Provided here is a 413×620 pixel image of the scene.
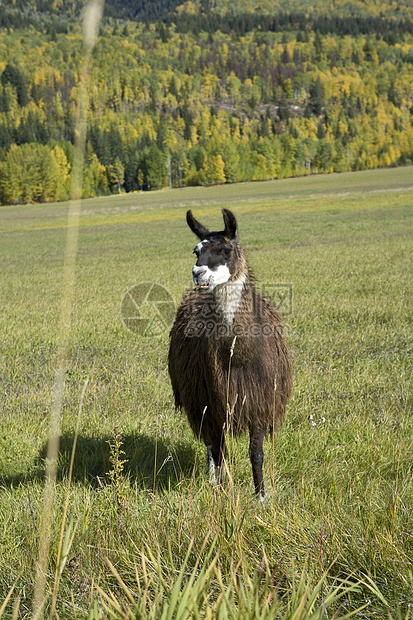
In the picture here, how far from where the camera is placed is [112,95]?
191250 millimetres

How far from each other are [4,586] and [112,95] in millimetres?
211561

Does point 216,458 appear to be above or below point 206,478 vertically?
above

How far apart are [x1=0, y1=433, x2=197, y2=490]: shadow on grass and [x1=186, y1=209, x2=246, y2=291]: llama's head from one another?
1504 mm

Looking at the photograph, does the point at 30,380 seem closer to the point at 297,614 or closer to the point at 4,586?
the point at 4,586

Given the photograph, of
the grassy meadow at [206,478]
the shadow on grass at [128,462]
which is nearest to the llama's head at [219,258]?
the grassy meadow at [206,478]

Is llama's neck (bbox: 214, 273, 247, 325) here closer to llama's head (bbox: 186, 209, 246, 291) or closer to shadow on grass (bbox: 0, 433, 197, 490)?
llama's head (bbox: 186, 209, 246, 291)

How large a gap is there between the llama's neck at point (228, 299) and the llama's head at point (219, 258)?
2.3 inches

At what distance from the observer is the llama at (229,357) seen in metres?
3.51

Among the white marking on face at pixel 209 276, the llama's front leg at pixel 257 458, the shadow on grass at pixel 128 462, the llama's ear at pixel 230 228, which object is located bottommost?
the shadow on grass at pixel 128 462

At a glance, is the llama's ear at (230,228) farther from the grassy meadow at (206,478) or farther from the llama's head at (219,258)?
the grassy meadow at (206,478)

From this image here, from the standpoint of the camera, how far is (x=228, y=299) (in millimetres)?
3596

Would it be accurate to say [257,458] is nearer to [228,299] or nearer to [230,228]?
[228,299]

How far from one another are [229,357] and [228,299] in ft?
1.50

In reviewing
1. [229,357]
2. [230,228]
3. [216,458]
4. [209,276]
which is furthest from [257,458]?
[230,228]
